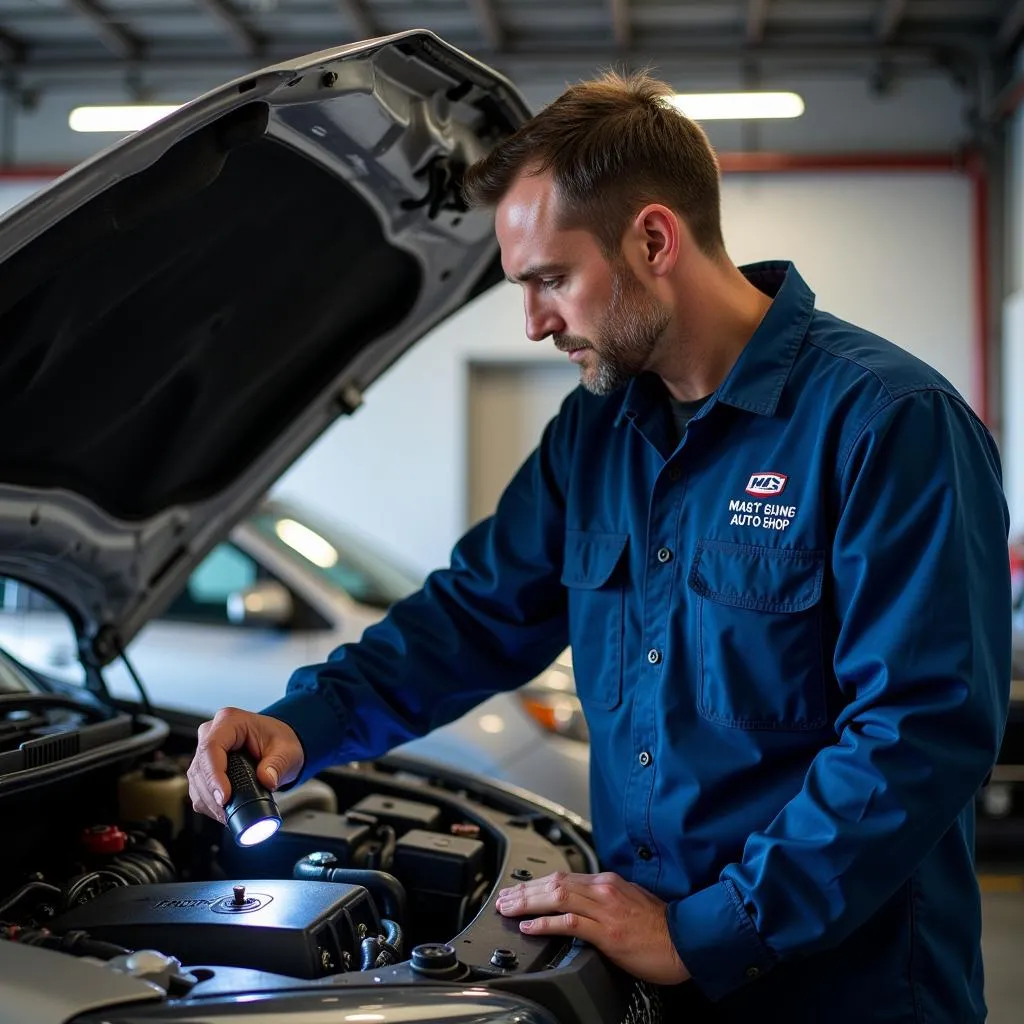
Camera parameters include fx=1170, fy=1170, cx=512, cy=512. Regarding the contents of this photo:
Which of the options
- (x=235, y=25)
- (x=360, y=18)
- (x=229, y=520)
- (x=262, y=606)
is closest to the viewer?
(x=229, y=520)

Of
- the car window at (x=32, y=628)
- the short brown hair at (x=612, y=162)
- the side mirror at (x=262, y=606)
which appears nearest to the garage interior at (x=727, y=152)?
the car window at (x=32, y=628)

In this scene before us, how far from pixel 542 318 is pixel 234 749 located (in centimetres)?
73

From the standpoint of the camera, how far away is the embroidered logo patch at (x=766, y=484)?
1.49 m

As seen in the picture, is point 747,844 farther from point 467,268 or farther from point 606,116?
point 467,268

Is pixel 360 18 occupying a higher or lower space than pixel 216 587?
higher

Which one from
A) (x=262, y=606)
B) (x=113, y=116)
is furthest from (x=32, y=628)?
(x=113, y=116)

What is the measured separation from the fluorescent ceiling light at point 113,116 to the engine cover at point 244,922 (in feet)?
24.1

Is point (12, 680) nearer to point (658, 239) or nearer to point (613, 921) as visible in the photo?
point (613, 921)

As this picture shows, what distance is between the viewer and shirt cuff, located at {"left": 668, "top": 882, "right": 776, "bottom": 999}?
131 centimetres

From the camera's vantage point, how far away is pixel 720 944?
131cm

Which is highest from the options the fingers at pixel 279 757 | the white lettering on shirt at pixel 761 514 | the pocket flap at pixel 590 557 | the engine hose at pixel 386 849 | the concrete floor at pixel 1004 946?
the white lettering on shirt at pixel 761 514

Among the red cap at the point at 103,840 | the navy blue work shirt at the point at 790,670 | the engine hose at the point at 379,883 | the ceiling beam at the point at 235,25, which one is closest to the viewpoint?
the navy blue work shirt at the point at 790,670

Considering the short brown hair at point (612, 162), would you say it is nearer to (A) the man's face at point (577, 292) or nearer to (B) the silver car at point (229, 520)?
(A) the man's face at point (577, 292)

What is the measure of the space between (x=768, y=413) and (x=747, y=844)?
21.4 inches
